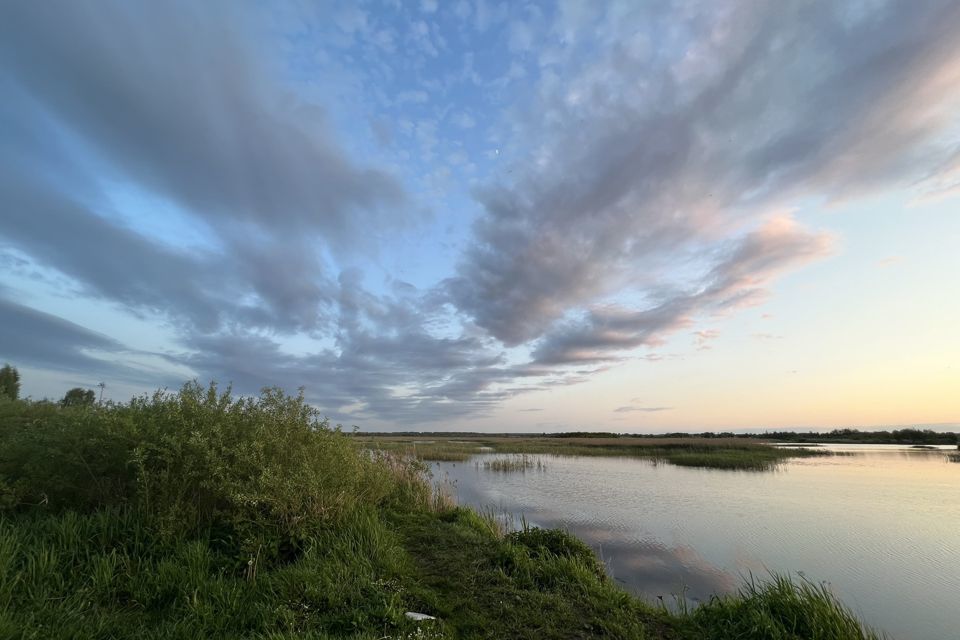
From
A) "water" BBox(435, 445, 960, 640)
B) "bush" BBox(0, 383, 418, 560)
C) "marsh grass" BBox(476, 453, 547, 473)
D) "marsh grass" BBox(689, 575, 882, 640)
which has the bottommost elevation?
"water" BBox(435, 445, 960, 640)

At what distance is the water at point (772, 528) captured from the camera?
10164mm

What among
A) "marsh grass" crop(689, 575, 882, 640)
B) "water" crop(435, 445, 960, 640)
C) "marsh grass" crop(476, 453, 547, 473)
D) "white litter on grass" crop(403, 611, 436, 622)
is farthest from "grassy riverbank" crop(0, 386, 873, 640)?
"marsh grass" crop(476, 453, 547, 473)

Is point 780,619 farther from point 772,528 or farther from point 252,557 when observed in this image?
point 772,528

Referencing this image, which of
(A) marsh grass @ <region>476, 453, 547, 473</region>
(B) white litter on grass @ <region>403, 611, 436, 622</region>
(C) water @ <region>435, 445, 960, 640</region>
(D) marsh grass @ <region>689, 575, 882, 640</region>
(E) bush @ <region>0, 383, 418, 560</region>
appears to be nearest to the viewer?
(B) white litter on grass @ <region>403, 611, 436, 622</region>

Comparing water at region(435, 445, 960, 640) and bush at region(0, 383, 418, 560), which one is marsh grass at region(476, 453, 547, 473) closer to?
water at region(435, 445, 960, 640)

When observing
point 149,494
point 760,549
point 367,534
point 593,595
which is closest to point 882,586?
point 760,549

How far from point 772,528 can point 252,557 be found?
1569cm

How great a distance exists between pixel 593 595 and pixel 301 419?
5.62m

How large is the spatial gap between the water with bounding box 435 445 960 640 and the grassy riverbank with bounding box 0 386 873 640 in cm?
309

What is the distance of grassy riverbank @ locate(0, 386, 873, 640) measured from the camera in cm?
527

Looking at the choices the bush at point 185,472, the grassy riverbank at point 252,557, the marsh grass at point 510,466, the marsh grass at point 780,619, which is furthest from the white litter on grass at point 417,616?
the marsh grass at point 510,466

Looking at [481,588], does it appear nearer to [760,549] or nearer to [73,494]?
[73,494]

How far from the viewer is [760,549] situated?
1326 cm

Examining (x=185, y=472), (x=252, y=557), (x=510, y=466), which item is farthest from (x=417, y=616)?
(x=510, y=466)
